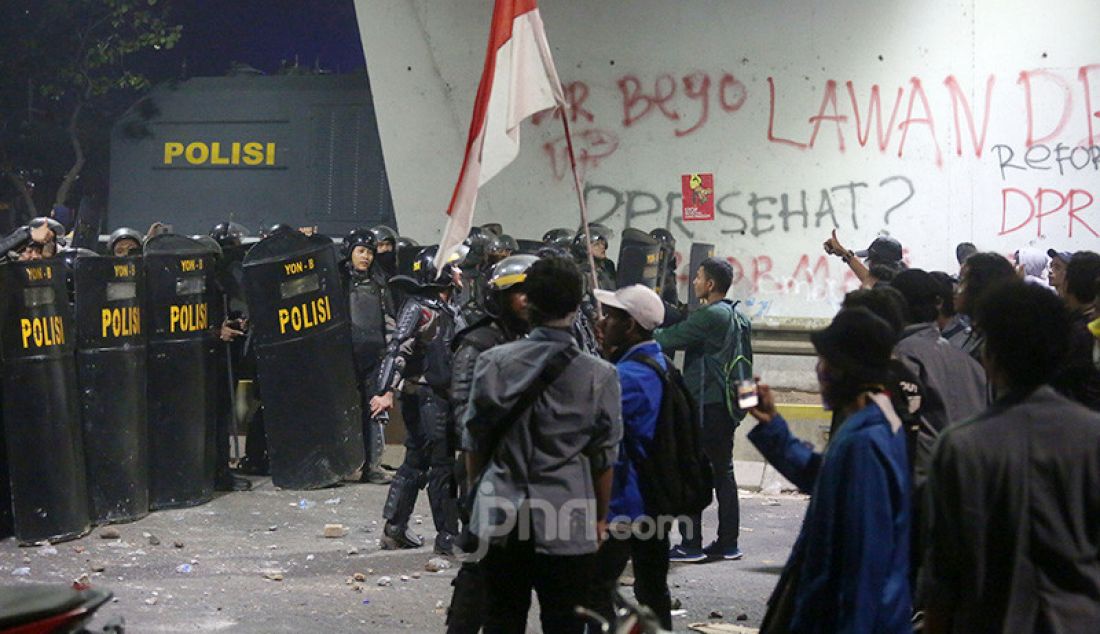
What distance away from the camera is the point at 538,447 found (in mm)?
4973

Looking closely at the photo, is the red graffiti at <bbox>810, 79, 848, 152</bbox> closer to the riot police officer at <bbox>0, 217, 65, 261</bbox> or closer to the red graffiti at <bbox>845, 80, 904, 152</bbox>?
the red graffiti at <bbox>845, 80, 904, 152</bbox>

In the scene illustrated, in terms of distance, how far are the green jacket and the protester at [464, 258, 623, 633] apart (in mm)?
3913

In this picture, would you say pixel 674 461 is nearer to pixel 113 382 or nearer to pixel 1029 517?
pixel 1029 517

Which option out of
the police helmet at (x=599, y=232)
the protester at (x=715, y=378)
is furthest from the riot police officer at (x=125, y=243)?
the protester at (x=715, y=378)

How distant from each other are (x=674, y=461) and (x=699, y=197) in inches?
387

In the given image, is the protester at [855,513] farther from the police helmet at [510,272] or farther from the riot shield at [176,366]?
the riot shield at [176,366]

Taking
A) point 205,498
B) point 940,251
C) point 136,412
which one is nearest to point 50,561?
point 136,412

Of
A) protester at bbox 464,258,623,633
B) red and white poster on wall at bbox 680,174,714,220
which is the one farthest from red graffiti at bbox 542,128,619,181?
protester at bbox 464,258,623,633

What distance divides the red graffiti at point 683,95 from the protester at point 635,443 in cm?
983

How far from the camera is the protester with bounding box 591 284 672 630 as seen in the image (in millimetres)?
5664

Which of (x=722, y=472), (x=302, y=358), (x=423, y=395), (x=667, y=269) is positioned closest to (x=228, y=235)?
(x=302, y=358)

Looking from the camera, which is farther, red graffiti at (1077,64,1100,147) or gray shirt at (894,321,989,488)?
red graffiti at (1077,64,1100,147)

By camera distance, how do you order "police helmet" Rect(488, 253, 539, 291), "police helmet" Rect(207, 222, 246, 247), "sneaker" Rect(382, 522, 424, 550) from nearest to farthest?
"police helmet" Rect(488, 253, 539, 291), "sneaker" Rect(382, 522, 424, 550), "police helmet" Rect(207, 222, 246, 247)

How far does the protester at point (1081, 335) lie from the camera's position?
18.3ft
